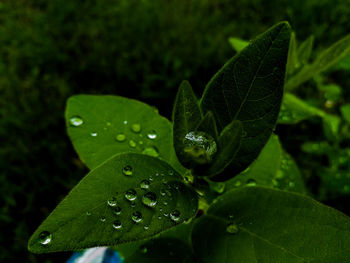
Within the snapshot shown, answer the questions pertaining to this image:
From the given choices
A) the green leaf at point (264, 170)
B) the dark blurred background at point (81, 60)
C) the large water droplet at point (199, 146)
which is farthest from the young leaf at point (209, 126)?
the dark blurred background at point (81, 60)

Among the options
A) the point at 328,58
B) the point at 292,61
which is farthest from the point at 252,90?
the point at 292,61

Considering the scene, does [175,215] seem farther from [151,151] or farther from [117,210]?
[151,151]

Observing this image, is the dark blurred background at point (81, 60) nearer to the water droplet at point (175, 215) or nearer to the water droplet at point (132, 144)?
the water droplet at point (132, 144)

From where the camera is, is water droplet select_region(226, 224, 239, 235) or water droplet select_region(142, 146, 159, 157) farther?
water droplet select_region(142, 146, 159, 157)

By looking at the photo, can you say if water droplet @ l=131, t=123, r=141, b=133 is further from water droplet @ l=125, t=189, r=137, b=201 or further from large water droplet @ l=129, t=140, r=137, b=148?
water droplet @ l=125, t=189, r=137, b=201

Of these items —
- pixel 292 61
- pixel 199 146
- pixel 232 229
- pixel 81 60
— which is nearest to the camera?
pixel 199 146

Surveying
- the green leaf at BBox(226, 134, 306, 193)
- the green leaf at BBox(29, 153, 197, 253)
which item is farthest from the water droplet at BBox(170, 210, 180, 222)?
the green leaf at BBox(226, 134, 306, 193)

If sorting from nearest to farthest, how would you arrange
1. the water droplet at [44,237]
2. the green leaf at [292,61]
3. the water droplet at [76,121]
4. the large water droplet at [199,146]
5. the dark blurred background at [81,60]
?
the water droplet at [44,237]
the large water droplet at [199,146]
the water droplet at [76,121]
the green leaf at [292,61]
the dark blurred background at [81,60]
